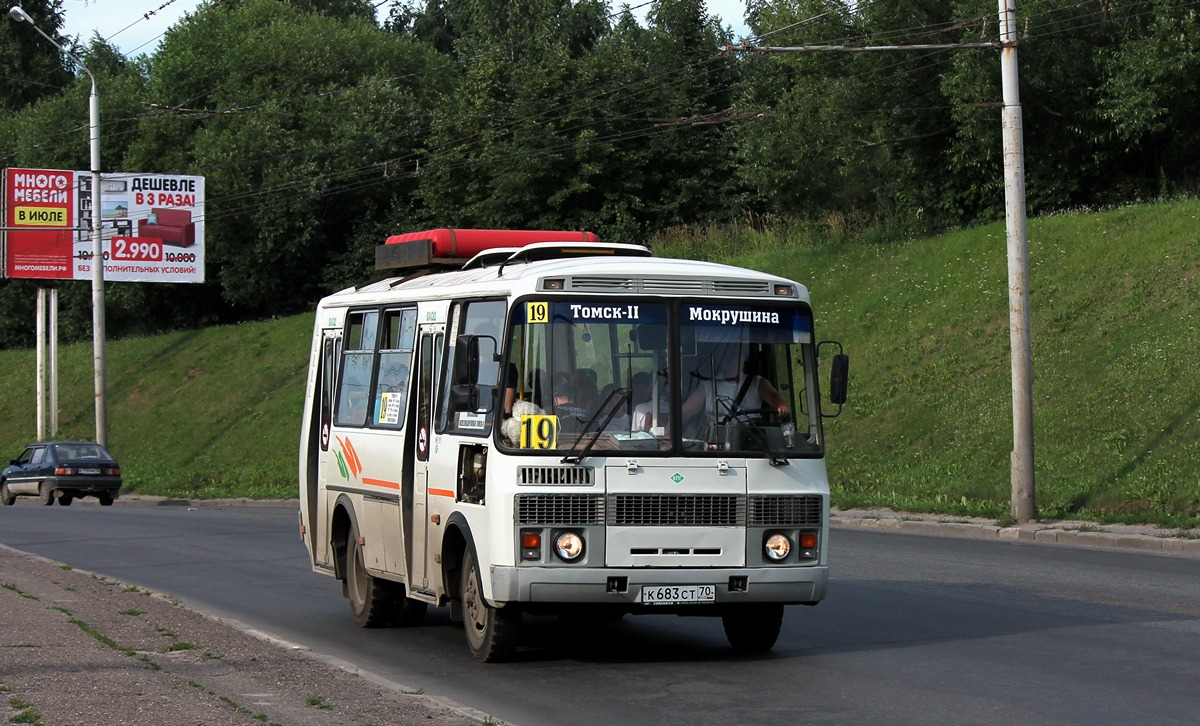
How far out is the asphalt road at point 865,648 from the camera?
8.70 metres

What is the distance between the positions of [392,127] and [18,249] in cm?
1783

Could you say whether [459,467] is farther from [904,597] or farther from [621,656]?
[904,597]

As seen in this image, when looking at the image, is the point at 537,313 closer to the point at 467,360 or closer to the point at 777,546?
the point at 467,360

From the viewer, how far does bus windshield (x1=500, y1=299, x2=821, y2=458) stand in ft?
33.3

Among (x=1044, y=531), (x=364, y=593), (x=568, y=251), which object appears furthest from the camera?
(x=1044, y=531)

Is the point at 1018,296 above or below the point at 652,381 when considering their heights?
above

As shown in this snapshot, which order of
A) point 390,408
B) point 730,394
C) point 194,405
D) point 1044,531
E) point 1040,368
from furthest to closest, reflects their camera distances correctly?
point 194,405, point 1040,368, point 1044,531, point 390,408, point 730,394

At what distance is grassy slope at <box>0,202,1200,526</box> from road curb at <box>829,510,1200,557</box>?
0.67 metres

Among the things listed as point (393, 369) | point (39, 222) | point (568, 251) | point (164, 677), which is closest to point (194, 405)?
point (39, 222)

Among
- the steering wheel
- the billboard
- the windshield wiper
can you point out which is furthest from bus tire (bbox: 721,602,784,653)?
the billboard

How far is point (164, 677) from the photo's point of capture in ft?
29.8

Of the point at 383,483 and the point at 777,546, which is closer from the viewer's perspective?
the point at 777,546

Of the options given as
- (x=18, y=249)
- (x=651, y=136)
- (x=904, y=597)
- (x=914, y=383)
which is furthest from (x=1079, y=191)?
(x=18, y=249)

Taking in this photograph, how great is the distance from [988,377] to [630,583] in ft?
65.8
